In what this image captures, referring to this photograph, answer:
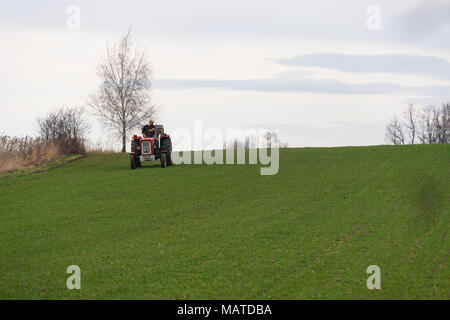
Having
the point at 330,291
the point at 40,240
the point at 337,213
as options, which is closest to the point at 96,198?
the point at 40,240

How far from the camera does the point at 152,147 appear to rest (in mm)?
24000

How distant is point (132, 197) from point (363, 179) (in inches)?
323

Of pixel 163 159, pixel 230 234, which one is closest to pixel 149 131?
pixel 163 159

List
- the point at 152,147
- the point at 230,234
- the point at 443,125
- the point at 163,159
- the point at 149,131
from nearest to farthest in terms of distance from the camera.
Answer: the point at 230,234
the point at 152,147
the point at 149,131
the point at 163,159
the point at 443,125

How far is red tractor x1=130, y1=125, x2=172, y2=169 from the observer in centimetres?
2398

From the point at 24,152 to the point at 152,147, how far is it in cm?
699

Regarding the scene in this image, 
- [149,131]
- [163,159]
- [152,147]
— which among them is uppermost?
[149,131]

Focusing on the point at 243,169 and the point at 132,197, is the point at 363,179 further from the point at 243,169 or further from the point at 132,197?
the point at 132,197

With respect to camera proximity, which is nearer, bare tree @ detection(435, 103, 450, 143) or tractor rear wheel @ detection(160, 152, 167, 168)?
tractor rear wheel @ detection(160, 152, 167, 168)

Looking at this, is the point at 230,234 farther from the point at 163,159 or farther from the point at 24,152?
the point at 24,152

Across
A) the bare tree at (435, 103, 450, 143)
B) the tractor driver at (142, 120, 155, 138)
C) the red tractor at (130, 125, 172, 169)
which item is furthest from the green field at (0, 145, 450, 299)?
the bare tree at (435, 103, 450, 143)

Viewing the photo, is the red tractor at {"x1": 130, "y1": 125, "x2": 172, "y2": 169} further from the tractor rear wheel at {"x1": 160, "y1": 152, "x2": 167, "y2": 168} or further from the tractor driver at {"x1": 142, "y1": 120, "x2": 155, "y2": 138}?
the tractor driver at {"x1": 142, "y1": 120, "x2": 155, "y2": 138}

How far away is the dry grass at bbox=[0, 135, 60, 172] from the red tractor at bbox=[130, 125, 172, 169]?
17.2 ft
